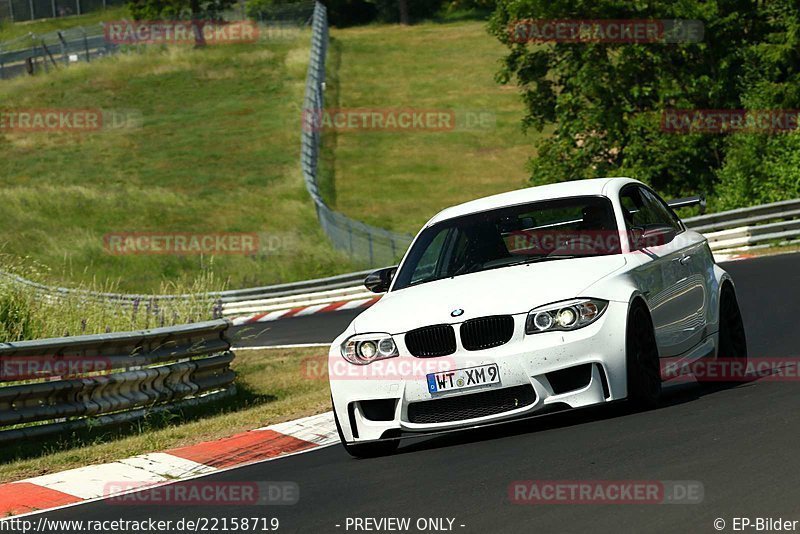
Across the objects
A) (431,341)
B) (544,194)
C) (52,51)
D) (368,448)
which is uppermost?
(544,194)

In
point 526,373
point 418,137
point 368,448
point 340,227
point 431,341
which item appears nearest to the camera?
point 526,373

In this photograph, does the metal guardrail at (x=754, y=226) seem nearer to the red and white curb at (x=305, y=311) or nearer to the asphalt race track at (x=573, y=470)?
the red and white curb at (x=305, y=311)

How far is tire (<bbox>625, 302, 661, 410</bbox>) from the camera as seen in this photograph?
8789 millimetres

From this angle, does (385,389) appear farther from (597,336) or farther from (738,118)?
(738,118)

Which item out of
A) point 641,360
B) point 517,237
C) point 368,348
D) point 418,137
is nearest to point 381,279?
point 517,237

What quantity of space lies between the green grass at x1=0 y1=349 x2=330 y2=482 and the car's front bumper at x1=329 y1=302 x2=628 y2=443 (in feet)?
9.64

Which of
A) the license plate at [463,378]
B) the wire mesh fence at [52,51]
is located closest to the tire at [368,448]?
the license plate at [463,378]

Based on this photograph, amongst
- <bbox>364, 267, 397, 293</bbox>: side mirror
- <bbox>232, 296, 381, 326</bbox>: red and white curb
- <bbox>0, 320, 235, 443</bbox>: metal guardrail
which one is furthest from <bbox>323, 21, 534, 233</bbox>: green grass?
<bbox>364, 267, 397, 293</bbox>: side mirror

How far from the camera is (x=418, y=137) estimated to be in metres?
68.6

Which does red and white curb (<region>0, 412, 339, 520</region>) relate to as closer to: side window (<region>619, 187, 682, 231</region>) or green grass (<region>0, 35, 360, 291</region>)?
side window (<region>619, 187, 682, 231</region>)

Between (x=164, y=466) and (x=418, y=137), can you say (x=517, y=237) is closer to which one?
(x=164, y=466)

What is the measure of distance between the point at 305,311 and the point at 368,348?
21.1 metres

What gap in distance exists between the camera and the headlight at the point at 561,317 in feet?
28.5

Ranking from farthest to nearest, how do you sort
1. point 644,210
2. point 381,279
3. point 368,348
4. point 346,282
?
point 346,282 → point 644,210 → point 381,279 → point 368,348
